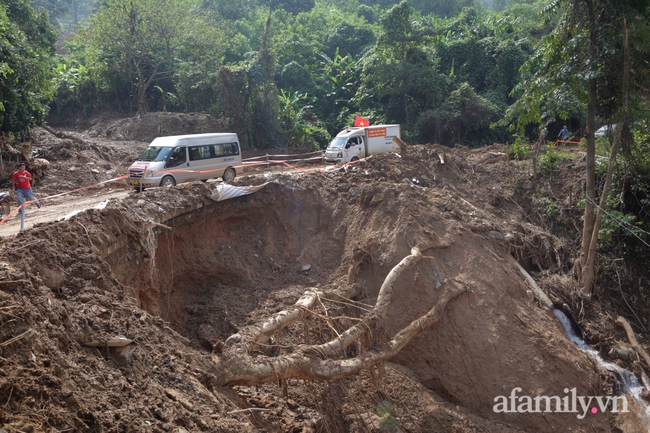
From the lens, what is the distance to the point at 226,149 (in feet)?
62.5

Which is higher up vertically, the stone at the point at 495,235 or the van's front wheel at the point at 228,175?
the van's front wheel at the point at 228,175

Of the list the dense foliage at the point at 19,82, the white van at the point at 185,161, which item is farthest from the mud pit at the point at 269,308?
the dense foliage at the point at 19,82

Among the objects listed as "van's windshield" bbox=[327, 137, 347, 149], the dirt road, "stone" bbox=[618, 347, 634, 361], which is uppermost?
"van's windshield" bbox=[327, 137, 347, 149]

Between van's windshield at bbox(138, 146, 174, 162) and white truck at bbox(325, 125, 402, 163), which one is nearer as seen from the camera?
van's windshield at bbox(138, 146, 174, 162)

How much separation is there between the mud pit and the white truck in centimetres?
743

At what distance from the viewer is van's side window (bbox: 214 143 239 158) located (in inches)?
735

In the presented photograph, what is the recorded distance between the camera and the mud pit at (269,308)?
5191 mm

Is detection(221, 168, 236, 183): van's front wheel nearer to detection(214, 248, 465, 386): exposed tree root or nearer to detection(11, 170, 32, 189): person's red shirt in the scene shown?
detection(11, 170, 32, 189): person's red shirt

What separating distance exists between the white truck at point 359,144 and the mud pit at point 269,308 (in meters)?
7.43

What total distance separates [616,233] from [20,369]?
16.3 m

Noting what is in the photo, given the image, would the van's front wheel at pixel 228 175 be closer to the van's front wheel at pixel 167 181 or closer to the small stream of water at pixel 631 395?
the van's front wheel at pixel 167 181

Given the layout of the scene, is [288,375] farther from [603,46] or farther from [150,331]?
[603,46]

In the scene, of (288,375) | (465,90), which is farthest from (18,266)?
(465,90)
